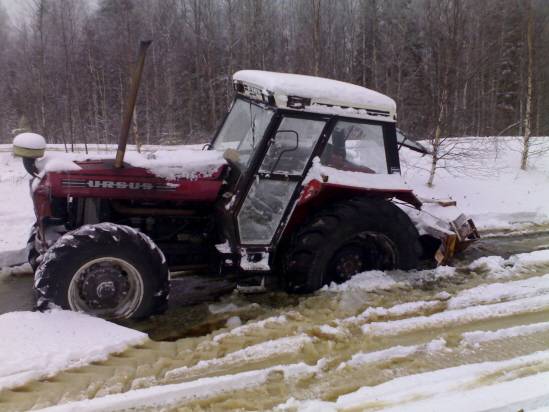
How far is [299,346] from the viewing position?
399cm

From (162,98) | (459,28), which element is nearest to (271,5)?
(162,98)

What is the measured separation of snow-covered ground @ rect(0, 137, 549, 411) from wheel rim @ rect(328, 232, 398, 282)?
0.12 m

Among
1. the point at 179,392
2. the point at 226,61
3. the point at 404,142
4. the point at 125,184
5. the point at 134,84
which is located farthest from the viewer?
the point at 226,61

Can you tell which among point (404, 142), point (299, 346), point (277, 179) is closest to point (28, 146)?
point (277, 179)

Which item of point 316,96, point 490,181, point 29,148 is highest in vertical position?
point 316,96

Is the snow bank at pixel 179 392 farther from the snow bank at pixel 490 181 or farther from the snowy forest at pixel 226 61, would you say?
the snowy forest at pixel 226 61

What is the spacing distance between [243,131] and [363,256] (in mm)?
1777

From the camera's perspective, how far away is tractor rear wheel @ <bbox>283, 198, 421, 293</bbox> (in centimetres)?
481

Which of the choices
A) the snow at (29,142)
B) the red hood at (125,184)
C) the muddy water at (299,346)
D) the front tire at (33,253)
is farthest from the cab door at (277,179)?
the front tire at (33,253)

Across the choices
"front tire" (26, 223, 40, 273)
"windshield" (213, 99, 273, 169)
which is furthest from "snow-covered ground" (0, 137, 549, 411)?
"windshield" (213, 99, 273, 169)

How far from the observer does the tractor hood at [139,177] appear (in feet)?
14.6

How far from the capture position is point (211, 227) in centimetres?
511

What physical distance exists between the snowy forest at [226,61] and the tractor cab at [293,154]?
17.5m

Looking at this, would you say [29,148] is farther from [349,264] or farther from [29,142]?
[349,264]
